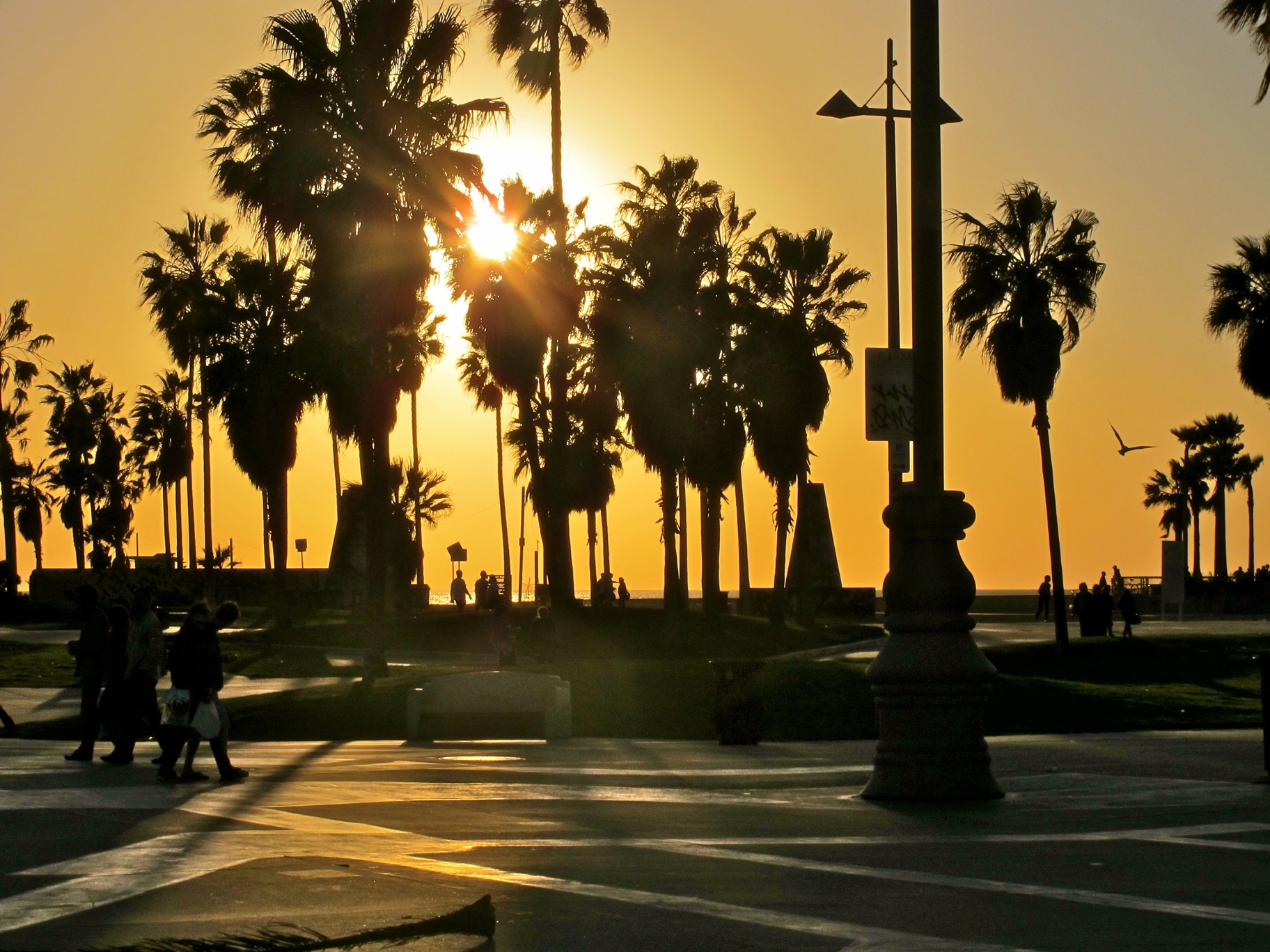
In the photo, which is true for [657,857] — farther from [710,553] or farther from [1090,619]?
[710,553]

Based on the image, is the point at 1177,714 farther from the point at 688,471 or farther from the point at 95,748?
the point at 688,471

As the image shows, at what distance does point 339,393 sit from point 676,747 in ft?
50.7

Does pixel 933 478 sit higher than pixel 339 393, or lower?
lower

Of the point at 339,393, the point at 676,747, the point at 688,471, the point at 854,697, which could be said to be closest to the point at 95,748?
the point at 676,747

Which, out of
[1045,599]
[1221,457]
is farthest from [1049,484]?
[1221,457]

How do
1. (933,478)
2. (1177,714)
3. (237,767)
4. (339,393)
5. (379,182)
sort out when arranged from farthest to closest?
(339,393), (379,182), (1177,714), (237,767), (933,478)

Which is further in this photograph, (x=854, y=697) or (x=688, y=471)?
(x=688, y=471)

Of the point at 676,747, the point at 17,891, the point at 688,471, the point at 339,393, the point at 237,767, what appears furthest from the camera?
the point at 688,471

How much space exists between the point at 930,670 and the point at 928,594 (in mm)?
575

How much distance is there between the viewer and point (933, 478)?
37.3ft

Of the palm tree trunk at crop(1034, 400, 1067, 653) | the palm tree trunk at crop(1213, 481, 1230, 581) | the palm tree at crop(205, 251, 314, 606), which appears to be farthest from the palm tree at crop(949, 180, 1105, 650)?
the palm tree trunk at crop(1213, 481, 1230, 581)

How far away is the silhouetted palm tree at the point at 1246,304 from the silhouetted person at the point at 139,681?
3290 centimetres

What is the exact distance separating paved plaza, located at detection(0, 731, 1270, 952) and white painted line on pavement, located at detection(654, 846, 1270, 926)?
0.02 metres

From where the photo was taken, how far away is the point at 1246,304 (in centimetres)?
4144
